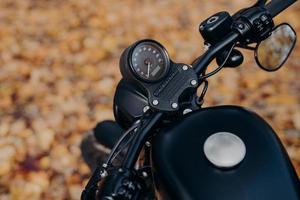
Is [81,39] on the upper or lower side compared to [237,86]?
upper

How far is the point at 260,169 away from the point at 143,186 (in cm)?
33

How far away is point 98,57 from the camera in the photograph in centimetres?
427

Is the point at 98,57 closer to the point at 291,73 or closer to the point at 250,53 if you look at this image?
the point at 250,53

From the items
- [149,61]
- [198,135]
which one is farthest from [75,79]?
[198,135]

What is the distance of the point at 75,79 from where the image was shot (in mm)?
4043

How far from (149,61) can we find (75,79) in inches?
103

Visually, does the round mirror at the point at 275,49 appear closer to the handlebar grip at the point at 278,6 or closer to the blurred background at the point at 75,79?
the handlebar grip at the point at 278,6

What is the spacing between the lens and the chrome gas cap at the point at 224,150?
130cm

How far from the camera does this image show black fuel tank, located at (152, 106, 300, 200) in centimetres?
130

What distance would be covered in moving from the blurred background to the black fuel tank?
198 cm

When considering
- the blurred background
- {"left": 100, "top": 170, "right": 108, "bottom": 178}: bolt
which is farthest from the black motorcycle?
the blurred background

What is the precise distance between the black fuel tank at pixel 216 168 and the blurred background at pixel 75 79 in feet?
6.49

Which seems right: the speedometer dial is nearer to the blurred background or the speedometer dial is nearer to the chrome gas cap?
the chrome gas cap

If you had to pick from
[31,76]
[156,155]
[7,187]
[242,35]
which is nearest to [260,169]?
[156,155]
